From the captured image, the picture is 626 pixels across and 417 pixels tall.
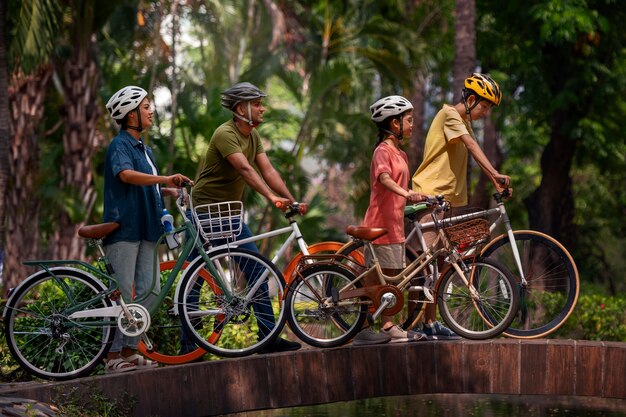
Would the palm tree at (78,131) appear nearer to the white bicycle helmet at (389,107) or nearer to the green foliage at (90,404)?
the white bicycle helmet at (389,107)

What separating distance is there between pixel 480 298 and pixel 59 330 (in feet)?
9.77

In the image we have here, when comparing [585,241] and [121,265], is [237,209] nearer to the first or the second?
[121,265]

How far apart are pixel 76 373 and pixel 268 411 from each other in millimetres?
1564

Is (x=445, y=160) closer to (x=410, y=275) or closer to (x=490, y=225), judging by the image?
(x=490, y=225)

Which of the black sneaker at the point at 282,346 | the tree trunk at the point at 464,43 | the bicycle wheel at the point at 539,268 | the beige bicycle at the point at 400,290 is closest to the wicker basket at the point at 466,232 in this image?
the beige bicycle at the point at 400,290

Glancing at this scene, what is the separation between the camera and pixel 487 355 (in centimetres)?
905

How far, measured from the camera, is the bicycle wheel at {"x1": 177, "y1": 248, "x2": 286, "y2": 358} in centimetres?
832

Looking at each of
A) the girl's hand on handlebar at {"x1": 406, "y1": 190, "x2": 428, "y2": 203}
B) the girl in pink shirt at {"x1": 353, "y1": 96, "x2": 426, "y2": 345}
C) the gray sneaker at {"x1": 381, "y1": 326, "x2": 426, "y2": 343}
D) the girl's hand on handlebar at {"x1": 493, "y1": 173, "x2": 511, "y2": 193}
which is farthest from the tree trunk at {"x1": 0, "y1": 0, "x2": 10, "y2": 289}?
the girl's hand on handlebar at {"x1": 493, "y1": 173, "x2": 511, "y2": 193}

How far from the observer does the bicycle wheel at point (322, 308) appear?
860 centimetres

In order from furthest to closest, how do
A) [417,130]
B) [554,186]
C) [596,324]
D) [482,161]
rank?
[417,130] < [554,186] < [596,324] < [482,161]

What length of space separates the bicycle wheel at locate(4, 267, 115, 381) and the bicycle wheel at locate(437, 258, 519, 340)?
2489 mm

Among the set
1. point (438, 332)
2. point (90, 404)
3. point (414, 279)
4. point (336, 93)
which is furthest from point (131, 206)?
point (336, 93)

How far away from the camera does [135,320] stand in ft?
26.4

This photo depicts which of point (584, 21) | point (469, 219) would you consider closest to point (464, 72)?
point (584, 21)
